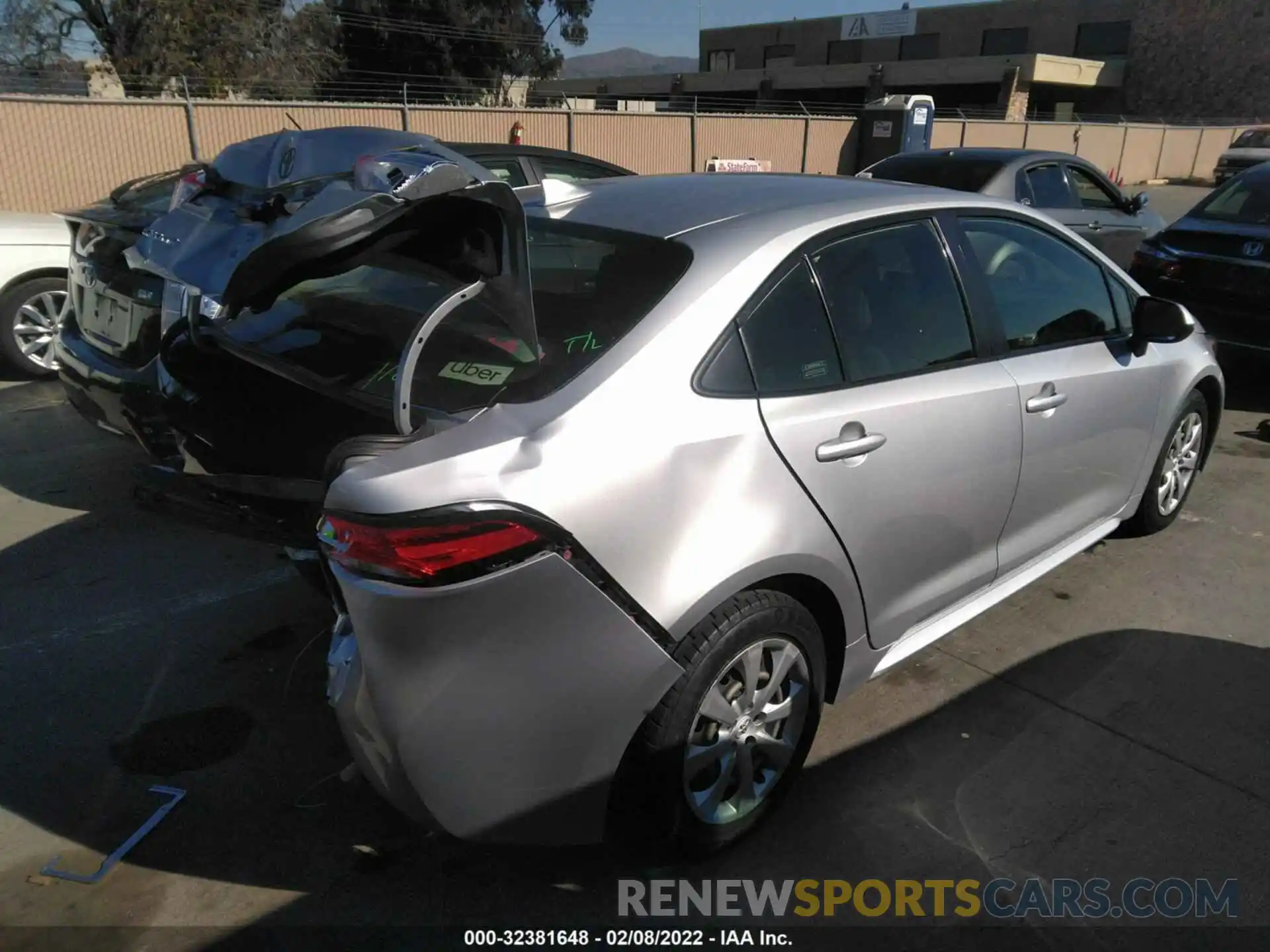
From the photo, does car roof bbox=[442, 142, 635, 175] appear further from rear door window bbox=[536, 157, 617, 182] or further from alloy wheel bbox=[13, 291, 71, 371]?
alloy wheel bbox=[13, 291, 71, 371]

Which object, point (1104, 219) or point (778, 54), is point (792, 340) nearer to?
point (1104, 219)

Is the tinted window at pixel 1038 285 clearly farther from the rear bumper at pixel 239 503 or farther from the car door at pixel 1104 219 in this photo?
the car door at pixel 1104 219

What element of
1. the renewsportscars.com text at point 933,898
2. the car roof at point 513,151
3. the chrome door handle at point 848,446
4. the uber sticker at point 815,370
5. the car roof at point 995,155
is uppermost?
the car roof at point 513,151

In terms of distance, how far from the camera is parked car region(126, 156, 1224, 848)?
6.88 ft

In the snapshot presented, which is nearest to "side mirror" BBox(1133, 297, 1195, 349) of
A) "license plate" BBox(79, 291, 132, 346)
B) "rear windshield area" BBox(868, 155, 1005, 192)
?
"license plate" BBox(79, 291, 132, 346)

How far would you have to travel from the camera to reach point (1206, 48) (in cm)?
4384

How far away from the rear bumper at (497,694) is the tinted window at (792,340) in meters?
0.79

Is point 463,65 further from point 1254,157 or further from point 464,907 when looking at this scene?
point 464,907

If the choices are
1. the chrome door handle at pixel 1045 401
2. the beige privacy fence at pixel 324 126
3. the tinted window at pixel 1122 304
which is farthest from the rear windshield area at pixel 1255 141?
the chrome door handle at pixel 1045 401

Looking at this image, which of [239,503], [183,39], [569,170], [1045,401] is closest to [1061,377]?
[1045,401]

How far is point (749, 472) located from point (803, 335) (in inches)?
19.6

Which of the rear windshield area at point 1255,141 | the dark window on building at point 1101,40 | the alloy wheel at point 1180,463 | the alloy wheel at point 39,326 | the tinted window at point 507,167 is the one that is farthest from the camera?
the dark window on building at point 1101,40

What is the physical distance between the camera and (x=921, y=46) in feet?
176

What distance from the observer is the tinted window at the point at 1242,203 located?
7.04m
